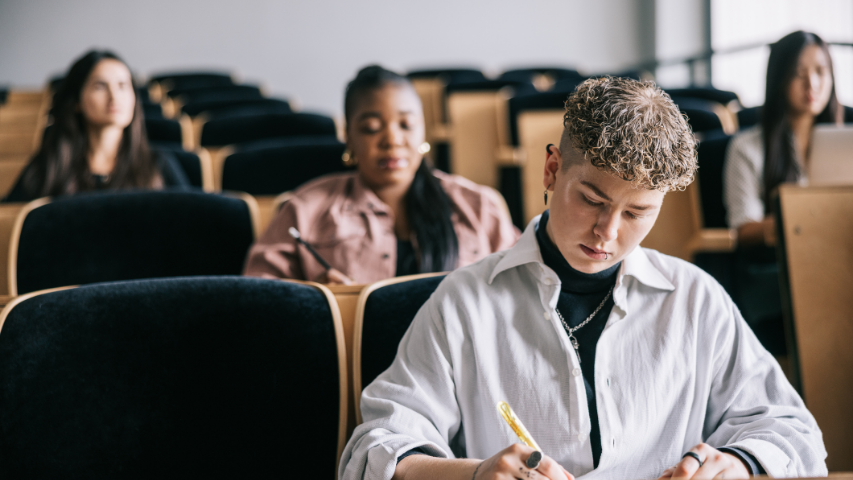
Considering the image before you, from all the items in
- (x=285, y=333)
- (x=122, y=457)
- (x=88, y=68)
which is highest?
(x=88, y=68)

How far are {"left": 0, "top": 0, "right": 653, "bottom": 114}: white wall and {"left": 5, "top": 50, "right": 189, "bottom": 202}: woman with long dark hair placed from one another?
4475mm

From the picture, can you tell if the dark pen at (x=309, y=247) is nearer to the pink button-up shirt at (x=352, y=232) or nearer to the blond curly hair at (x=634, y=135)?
the pink button-up shirt at (x=352, y=232)

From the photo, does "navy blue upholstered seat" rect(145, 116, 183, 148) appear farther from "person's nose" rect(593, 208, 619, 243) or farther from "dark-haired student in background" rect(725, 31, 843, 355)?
"person's nose" rect(593, 208, 619, 243)

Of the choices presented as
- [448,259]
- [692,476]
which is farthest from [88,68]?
[692,476]

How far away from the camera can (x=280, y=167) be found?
2.34m

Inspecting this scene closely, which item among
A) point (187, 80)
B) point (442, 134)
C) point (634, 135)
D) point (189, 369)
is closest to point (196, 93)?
point (187, 80)

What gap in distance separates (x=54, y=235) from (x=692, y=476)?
1378 mm

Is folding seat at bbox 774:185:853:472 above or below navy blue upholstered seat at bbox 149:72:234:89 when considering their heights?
below

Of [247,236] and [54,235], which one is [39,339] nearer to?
[54,235]

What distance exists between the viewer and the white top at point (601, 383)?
0.84 m

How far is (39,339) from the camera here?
36.9 inches

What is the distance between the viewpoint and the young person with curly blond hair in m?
0.79

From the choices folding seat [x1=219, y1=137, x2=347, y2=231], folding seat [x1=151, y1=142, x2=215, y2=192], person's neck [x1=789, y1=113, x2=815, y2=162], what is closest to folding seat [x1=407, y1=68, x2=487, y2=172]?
folding seat [x1=219, y1=137, x2=347, y2=231]

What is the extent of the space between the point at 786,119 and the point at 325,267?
1.45 metres
